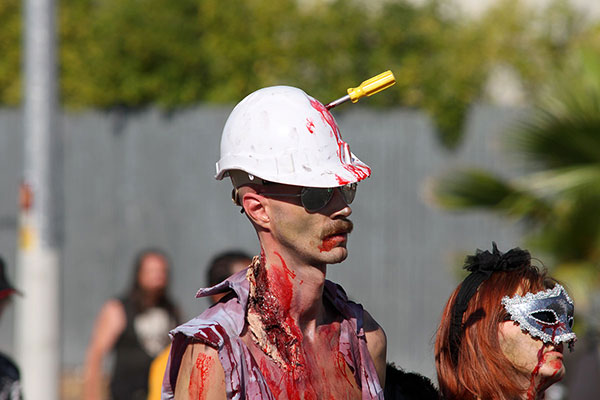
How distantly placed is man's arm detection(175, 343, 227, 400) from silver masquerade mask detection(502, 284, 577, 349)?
3.06 ft

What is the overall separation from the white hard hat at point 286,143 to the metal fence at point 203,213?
7.39 m

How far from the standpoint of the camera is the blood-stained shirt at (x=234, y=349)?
2.56 meters

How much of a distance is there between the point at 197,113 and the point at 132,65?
1001 millimetres

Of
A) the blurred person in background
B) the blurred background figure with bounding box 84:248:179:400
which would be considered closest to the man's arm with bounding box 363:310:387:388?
the blurred person in background

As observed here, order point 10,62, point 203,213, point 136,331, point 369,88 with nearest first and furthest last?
point 369,88
point 136,331
point 203,213
point 10,62

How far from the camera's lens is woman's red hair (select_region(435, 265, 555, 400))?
3.01 m

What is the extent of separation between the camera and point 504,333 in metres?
3.04

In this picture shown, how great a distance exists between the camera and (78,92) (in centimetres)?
1166

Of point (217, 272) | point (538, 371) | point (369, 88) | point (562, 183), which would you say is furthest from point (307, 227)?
point (562, 183)

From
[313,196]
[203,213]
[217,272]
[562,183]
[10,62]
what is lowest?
[313,196]

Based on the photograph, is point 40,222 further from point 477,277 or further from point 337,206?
point 337,206

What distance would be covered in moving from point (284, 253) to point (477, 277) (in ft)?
2.27

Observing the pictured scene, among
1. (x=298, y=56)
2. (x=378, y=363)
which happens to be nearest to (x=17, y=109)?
(x=298, y=56)

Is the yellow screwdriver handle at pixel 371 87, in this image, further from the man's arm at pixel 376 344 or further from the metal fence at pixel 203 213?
the metal fence at pixel 203 213
